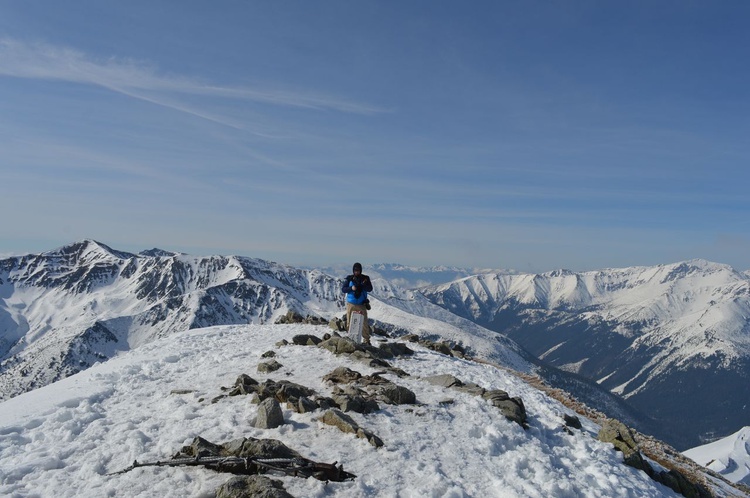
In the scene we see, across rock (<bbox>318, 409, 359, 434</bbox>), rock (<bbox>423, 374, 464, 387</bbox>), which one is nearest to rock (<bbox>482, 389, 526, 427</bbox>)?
rock (<bbox>423, 374, 464, 387</bbox>)

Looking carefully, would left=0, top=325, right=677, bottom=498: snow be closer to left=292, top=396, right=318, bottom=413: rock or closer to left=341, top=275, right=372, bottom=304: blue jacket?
left=292, top=396, right=318, bottom=413: rock

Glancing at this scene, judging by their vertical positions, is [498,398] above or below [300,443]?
above

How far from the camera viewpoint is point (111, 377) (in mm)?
20297

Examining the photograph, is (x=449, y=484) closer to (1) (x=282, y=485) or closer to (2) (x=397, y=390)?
(1) (x=282, y=485)

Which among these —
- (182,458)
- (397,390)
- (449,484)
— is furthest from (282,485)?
(397,390)

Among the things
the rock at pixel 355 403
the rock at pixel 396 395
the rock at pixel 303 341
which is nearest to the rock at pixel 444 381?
the rock at pixel 396 395

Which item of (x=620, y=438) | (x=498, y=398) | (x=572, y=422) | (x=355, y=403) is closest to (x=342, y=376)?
(x=355, y=403)

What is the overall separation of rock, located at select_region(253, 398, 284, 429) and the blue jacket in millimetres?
11488

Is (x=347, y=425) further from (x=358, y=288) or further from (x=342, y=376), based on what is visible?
(x=358, y=288)

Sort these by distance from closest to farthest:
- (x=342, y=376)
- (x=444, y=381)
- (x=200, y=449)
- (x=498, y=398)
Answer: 1. (x=200, y=449)
2. (x=498, y=398)
3. (x=342, y=376)
4. (x=444, y=381)

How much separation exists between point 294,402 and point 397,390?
386cm

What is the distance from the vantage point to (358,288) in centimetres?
2584

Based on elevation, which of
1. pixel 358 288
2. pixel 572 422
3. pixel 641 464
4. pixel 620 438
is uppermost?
pixel 358 288

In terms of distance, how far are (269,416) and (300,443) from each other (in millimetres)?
1510
